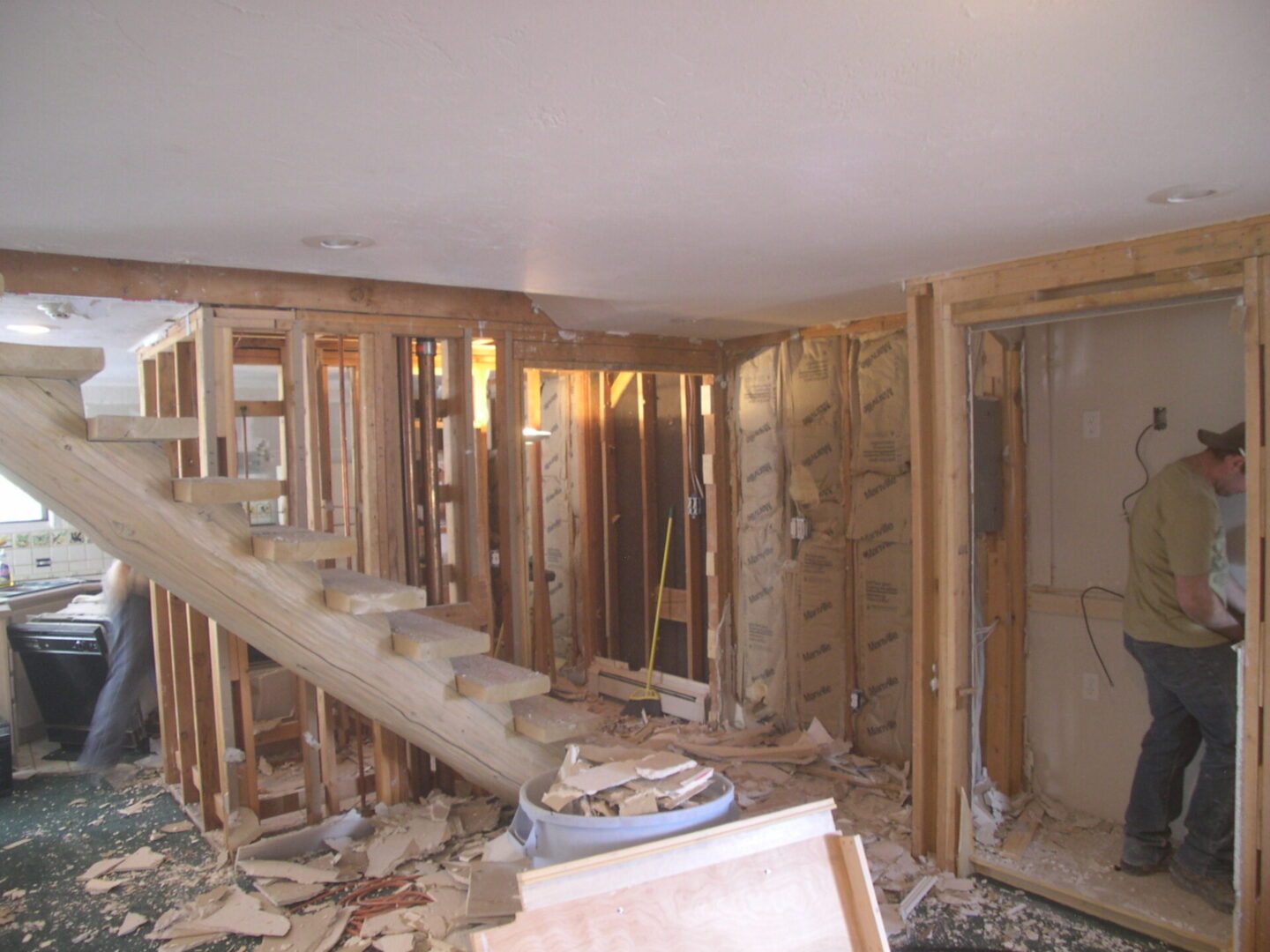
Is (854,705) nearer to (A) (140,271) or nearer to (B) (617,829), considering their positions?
(B) (617,829)

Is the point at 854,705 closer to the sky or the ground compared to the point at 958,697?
closer to the ground

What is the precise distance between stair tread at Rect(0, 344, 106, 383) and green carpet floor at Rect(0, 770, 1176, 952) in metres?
1.95

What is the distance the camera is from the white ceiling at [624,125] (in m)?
1.30

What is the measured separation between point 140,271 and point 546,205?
6.15ft

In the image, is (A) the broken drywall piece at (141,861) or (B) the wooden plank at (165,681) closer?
(A) the broken drywall piece at (141,861)

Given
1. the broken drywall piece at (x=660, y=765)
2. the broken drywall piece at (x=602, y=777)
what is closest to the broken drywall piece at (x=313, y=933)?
the broken drywall piece at (x=602, y=777)

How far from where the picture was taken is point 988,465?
A: 3.62 meters

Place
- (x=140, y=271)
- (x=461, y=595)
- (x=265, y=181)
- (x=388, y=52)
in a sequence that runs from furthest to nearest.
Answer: (x=461, y=595) < (x=140, y=271) < (x=265, y=181) < (x=388, y=52)

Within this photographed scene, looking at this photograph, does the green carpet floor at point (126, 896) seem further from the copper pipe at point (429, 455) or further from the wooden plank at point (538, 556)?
the wooden plank at point (538, 556)

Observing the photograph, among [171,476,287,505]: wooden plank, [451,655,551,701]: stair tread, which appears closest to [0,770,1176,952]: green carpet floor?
[451,655,551,701]: stair tread

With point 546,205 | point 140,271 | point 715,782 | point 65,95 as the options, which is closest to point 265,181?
point 65,95

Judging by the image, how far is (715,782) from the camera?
271 cm

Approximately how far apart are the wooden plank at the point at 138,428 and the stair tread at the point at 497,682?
1.24 m

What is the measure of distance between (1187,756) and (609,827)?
2.30 m
